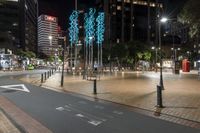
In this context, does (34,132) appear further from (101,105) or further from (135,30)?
(135,30)

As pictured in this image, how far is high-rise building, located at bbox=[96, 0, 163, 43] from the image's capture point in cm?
15825

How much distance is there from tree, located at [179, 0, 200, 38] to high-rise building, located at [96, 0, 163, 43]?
139 metres

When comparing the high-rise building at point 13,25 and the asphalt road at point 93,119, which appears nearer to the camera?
the asphalt road at point 93,119

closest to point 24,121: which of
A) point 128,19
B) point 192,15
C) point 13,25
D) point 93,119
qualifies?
point 93,119

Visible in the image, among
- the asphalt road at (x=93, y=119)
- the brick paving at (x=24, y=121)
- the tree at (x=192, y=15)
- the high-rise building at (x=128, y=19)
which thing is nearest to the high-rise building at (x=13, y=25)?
the high-rise building at (x=128, y=19)

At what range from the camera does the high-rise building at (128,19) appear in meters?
158

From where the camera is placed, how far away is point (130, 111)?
14117 mm

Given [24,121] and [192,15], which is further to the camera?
[192,15]

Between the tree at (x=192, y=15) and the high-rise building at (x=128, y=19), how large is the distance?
139 m

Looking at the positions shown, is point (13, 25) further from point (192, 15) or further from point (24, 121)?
point (192, 15)

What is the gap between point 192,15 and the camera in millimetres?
11852

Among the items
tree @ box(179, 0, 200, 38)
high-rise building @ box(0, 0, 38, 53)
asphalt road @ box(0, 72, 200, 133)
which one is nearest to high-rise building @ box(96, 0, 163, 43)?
high-rise building @ box(0, 0, 38, 53)

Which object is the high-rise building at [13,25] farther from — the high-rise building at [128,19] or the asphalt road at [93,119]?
the asphalt road at [93,119]

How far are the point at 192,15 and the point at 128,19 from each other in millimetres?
151785
